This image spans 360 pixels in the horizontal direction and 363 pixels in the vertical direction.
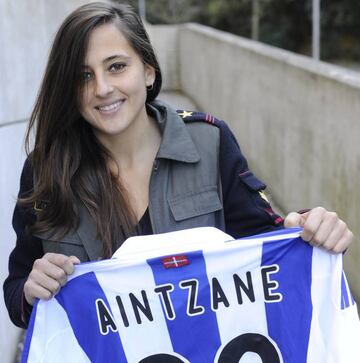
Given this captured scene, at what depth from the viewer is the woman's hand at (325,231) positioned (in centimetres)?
237

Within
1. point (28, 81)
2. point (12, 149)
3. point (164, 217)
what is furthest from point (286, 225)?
point (28, 81)

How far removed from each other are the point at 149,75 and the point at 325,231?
781 mm

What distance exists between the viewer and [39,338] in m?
2.46

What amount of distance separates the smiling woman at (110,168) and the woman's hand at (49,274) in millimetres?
14

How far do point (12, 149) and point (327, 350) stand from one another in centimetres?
295

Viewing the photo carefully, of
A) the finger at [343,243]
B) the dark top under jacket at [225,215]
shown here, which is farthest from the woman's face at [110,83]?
the finger at [343,243]

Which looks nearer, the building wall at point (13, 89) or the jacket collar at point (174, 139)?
the jacket collar at point (174, 139)

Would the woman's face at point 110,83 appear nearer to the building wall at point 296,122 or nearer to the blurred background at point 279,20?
the building wall at point 296,122

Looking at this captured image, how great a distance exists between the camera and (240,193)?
2572 mm

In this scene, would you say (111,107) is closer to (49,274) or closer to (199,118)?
(199,118)

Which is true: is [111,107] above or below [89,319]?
above

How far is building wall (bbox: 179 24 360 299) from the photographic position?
574 centimetres

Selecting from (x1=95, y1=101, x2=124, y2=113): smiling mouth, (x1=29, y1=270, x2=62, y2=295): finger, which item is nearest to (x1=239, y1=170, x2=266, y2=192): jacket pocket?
(x1=95, y1=101, x2=124, y2=113): smiling mouth

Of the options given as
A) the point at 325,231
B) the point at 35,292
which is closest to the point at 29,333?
the point at 35,292
